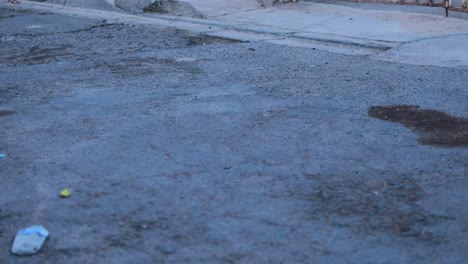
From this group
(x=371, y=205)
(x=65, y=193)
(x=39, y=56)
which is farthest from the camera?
(x=39, y=56)

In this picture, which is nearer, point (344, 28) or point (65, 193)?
point (65, 193)

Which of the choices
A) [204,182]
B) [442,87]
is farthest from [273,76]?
[204,182]

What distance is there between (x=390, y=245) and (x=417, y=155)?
1380 mm

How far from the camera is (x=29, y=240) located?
3455mm

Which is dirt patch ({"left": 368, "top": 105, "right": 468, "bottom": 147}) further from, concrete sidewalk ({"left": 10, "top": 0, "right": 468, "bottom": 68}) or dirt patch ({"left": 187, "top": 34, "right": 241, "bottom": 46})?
dirt patch ({"left": 187, "top": 34, "right": 241, "bottom": 46})

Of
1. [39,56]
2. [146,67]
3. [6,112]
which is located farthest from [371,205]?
[39,56]

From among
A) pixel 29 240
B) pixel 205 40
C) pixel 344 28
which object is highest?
pixel 344 28

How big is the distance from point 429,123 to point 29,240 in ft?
10.3

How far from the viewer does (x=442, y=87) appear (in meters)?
6.37

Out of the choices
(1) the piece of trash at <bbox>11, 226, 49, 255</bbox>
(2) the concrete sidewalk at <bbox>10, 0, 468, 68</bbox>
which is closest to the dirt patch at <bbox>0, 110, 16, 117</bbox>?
(1) the piece of trash at <bbox>11, 226, 49, 255</bbox>

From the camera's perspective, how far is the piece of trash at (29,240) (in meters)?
3.38

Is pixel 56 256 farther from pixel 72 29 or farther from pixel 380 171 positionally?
pixel 72 29

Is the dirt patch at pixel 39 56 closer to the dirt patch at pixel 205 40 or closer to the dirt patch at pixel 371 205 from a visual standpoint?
the dirt patch at pixel 205 40

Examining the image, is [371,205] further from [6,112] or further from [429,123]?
[6,112]
